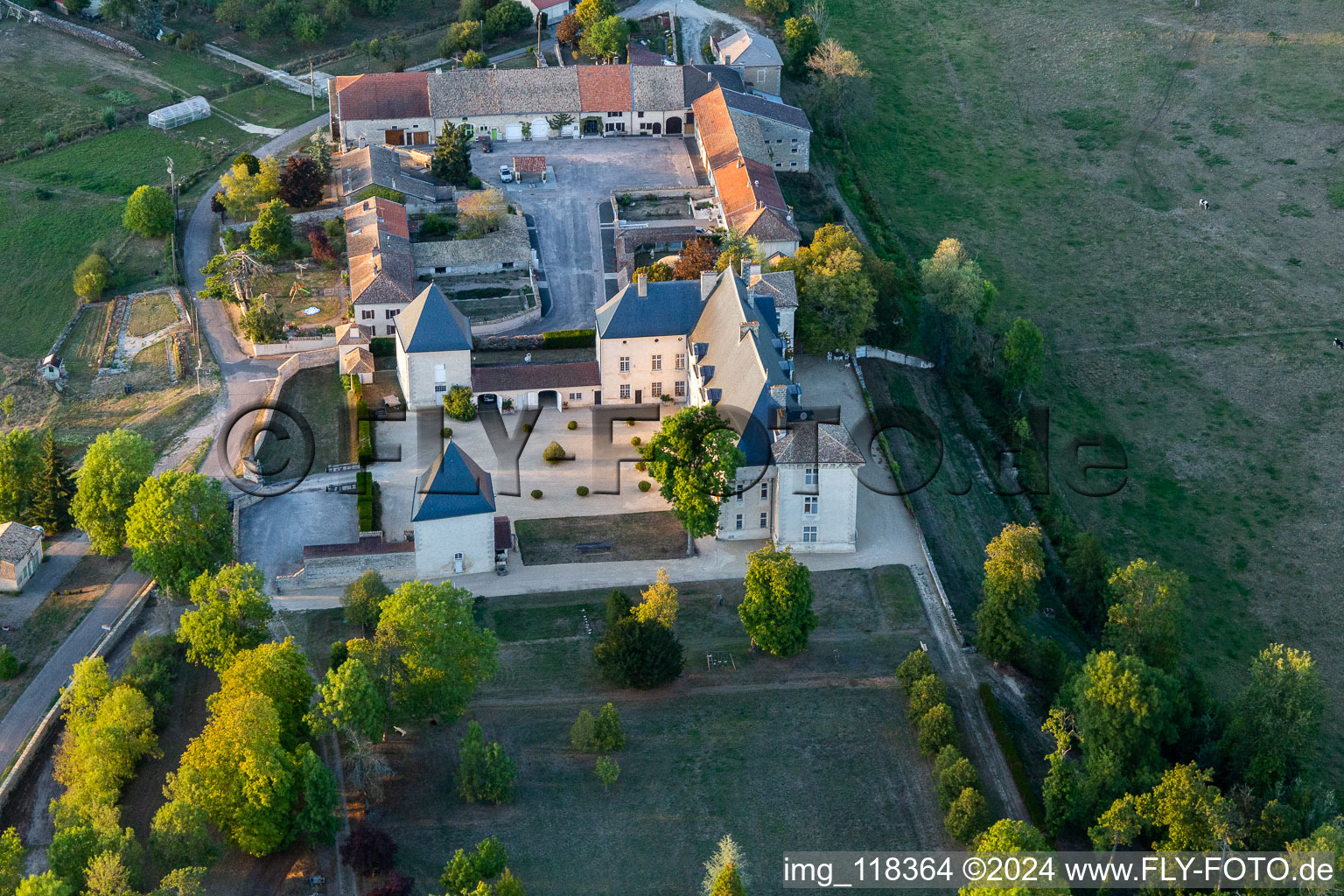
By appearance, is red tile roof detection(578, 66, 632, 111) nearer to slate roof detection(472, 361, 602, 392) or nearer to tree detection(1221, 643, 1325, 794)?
slate roof detection(472, 361, 602, 392)

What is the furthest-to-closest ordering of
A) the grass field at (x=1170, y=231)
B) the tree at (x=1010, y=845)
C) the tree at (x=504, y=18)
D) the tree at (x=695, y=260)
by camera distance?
the tree at (x=504, y=18) < the tree at (x=695, y=260) < the grass field at (x=1170, y=231) < the tree at (x=1010, y=845)

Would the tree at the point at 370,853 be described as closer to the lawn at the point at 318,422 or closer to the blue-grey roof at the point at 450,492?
the blue-grey roof at the point at 450,492

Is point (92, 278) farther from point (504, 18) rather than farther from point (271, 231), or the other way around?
point (504, 18)

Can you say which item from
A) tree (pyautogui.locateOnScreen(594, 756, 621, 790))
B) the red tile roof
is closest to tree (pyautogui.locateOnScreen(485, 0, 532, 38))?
the red tile roof

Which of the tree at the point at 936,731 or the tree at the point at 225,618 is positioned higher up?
the tree at the point at 225,618

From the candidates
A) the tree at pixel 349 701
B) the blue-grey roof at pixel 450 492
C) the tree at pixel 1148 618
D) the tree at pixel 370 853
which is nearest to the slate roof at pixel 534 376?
the blue-grey roof at pixel 450 492

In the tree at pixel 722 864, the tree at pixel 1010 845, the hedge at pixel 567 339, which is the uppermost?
the hedge at pixel 567 339

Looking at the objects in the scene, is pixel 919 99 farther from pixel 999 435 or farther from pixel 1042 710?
pixel 1042 710

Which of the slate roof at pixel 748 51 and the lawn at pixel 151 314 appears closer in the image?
the lawn at pixel 151 314
